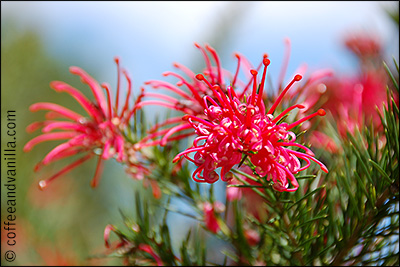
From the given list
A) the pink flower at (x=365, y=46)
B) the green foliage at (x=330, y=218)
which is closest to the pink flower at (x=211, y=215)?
the green foliage at (x=330, y=218)

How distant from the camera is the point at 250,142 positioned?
287mm

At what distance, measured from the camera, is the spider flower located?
0.29m

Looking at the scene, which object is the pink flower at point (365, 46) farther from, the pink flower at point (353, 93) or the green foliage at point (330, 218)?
the green foliage at point (330, 218)

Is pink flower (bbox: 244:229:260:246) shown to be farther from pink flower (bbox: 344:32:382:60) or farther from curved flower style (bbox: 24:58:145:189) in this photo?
pink flower (bbox: 344:32:382:60)

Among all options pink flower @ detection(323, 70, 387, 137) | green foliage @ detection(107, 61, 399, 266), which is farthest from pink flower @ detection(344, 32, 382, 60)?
green foliage @ detection(107, 61, 399, 266)

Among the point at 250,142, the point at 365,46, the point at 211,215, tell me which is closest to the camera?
the point at 250,142

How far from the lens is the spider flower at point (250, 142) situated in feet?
0.94

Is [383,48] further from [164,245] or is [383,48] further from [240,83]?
[164,245]

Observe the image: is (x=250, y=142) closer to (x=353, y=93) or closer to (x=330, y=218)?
(x=330, y=218)

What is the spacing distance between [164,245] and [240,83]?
0.17 m

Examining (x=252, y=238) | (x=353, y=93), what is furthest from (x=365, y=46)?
A: (x=252, y=238)

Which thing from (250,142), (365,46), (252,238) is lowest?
(252,238)

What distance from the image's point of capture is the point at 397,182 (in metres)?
0.31

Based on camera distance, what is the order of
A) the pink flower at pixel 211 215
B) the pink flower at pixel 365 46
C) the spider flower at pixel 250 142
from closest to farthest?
the spider flower at pixel 250 142 < the pink flower at pixel 211 215 < the pink flower at pixel 365 46
